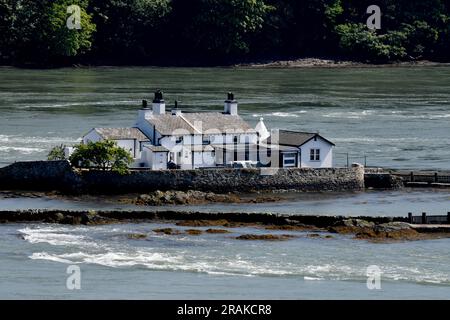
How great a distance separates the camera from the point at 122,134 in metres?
94.4

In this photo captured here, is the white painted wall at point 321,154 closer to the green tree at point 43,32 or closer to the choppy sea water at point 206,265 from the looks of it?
the choppy sea water at point 206,265

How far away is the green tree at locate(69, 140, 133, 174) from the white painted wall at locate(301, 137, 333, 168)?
10.8m

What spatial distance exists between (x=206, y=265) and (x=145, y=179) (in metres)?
19.2

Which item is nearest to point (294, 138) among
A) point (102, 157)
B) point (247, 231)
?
point (102, 157)

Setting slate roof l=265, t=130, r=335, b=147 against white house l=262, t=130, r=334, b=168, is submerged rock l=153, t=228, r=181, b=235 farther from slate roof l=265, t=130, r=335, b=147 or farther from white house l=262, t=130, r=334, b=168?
slate roof l=265, t=130, r=335, b=147

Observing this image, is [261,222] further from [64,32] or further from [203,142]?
[64,32]

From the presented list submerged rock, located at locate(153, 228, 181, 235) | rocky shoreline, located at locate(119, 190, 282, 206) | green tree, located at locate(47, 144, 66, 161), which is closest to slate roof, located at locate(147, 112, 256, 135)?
rocky shoreline, located at locate(119, 190, 282, 206)

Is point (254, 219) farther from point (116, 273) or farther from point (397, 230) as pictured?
point (116, 273)

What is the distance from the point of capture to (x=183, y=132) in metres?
94.9

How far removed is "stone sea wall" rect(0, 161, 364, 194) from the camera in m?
91.3

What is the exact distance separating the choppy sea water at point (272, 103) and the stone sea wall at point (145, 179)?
10.7m
